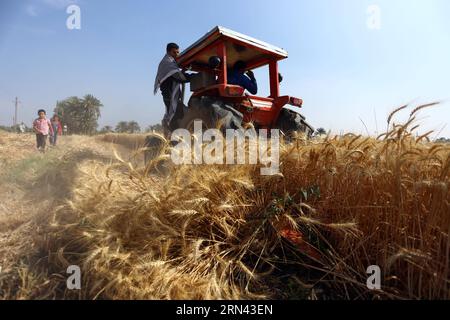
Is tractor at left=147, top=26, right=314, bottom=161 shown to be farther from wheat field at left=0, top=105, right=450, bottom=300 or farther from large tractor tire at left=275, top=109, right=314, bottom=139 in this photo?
wheat field at left=0, top=105, right=450, bottom=300

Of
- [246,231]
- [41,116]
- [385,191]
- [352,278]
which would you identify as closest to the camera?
[352,278]

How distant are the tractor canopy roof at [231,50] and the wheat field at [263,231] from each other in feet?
6.19

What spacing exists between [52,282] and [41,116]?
25.6ft

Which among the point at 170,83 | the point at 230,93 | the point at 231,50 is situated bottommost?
the point at 230,93

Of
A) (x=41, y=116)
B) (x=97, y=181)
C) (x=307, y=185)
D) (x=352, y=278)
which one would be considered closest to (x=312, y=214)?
(x=307, y=185)

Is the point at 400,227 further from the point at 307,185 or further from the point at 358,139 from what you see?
the point at 358,139

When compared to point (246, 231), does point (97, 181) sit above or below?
above

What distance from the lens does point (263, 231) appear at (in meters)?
1.82

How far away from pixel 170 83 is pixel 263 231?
247 cm

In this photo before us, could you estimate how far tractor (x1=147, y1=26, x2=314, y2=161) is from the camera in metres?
3.17

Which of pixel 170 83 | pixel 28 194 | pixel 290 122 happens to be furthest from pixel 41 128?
pixel 290 122

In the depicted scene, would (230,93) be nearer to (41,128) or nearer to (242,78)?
(242,78)

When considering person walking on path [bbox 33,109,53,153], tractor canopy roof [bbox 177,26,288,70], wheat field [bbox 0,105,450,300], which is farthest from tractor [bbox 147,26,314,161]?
person walking on path [bbox 33,109,53,153]

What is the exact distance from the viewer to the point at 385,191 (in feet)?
5.48
